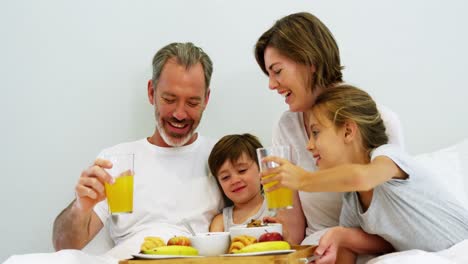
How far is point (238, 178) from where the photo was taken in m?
2.21

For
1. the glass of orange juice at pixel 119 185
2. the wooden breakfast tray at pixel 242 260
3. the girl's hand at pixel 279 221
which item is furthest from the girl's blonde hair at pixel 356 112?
the glass of orange juice at pixel 119 185

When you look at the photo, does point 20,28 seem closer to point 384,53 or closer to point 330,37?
point 330,37

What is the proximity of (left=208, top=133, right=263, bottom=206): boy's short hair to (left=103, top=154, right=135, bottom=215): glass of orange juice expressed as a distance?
2.02ft

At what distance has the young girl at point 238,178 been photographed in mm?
2221

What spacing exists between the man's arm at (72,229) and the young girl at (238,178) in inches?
18.3

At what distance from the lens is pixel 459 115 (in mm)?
2480

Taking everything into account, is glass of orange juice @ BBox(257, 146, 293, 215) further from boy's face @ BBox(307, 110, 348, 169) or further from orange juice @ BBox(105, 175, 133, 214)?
orange juice @ BBox(105, 175, 133, 214)

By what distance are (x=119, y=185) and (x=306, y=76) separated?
2.44ft

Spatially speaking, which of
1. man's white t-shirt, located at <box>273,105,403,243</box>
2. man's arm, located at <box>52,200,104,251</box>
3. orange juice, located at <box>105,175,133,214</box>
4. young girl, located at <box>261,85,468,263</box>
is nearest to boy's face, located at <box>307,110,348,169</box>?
young girl, located at <box>261,85,468,263</box>

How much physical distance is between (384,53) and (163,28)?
94cm

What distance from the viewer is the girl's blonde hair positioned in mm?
1767

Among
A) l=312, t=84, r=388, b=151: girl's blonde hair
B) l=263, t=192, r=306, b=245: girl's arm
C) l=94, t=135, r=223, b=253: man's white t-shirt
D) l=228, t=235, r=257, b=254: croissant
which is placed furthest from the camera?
l=94, t=135, r=223, b=253: man's white t-shirt

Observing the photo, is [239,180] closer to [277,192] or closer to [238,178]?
[238,178]

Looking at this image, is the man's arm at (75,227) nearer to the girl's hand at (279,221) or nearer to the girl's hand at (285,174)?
the girl's hand at (279,221)
